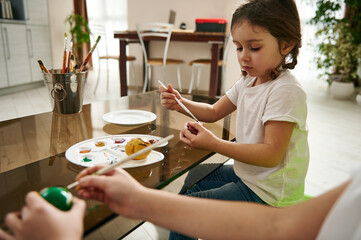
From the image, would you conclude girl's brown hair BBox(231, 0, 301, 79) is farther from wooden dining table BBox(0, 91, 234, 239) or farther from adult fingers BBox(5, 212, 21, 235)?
adult fingers BBox(5, 212, 21, 235)

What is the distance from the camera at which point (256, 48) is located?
0.76 meters

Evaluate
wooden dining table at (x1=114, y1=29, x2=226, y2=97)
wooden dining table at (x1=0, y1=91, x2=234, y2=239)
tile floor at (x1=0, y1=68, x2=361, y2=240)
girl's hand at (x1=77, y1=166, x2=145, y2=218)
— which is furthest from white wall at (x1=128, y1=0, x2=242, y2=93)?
girl's hand at (x1=77, y1=166, x2=145, y2=218)

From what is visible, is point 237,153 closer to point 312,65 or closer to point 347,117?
point 347,117

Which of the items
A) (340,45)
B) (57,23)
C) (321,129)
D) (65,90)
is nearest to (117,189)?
(65,90)

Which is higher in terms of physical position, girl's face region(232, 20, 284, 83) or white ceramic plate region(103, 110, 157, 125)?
girl's face region(232, 20, 284, 83)

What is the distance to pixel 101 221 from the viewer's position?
46 cm

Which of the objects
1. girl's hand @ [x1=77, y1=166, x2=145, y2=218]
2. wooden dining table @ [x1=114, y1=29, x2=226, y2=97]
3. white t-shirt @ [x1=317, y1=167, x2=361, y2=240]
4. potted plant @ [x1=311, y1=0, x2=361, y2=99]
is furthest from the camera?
potted plant @ [x1=311, y1=0, x2=361, y2=99]

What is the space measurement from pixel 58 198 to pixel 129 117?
25.6 inches

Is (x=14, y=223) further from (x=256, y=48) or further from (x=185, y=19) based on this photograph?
(x=185, y=19)

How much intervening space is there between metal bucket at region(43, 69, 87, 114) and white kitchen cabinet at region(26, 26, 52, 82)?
3.16 m

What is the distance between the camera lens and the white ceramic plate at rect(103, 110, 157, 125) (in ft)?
3.22

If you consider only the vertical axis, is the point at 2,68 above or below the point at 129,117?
below

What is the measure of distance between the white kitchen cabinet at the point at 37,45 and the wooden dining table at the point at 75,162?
324 centimetres

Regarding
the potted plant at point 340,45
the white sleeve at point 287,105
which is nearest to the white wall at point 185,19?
the potted plant at point 340,45
